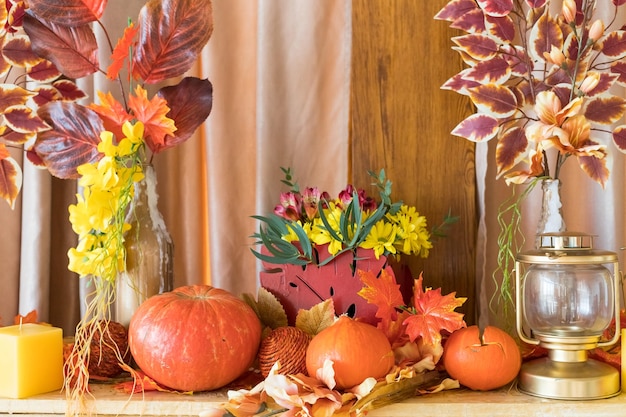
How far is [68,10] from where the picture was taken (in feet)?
3.47

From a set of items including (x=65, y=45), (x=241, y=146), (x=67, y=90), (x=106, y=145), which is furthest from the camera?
(x=241, y=146)

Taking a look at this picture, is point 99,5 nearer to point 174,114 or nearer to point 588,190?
point 174,114

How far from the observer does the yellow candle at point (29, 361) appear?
0.90 m

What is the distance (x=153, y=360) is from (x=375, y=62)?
0.62 m

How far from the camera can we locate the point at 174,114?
3.59 feet

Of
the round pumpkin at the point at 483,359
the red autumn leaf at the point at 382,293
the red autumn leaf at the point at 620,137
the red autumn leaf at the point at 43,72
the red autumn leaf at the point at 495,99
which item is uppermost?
the red autumn leaf at the point at 43,72

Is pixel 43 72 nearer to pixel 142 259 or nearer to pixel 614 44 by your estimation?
pixel 142 259

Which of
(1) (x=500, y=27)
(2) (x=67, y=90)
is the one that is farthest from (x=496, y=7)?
(2) (x=67, y=90)

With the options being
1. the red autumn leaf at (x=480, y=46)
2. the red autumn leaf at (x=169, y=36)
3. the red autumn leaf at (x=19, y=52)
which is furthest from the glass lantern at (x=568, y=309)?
the red autumn leaf at (x=19, y=52)

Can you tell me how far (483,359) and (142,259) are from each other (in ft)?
1.75

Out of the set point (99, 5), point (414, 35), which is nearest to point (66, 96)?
point (99, 5)

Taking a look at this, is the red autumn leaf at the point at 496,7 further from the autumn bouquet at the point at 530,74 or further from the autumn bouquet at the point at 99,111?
the autumn bouquet at the point at 99,111

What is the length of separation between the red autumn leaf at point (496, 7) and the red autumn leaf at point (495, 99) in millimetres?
109

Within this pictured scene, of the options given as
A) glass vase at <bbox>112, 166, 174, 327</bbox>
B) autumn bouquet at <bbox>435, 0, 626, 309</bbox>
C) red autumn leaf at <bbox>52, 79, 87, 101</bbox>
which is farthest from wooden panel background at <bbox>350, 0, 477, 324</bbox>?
red autumn leaf at <bbox>52, 79, 87, 101</bbox>
